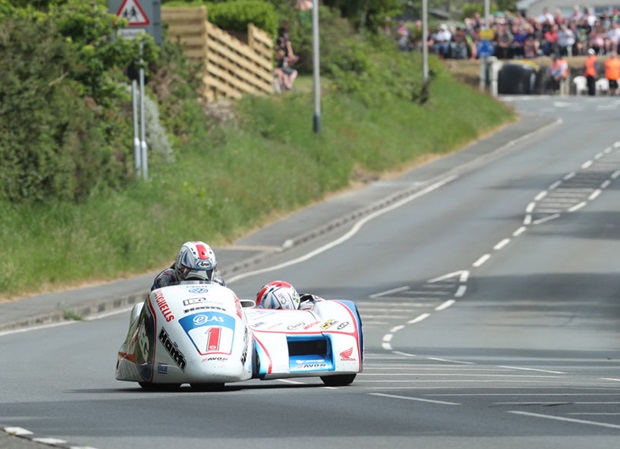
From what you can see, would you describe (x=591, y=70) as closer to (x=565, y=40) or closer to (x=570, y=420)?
(x=565, y=40)

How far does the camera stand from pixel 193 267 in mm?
17109

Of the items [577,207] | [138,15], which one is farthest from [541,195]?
[138,15]

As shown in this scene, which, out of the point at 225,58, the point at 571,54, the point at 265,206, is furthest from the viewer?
the point at 571,54

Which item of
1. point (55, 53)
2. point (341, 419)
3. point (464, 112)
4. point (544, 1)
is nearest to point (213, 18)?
point (464, 112)

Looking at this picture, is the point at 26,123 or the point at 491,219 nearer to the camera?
the point at 26,123

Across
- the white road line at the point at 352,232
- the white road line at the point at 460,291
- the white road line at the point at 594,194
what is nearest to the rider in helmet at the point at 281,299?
the white road line at the point at 460,291

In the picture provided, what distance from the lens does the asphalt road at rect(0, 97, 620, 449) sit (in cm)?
1278

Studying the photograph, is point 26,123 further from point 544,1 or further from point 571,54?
point 544,1

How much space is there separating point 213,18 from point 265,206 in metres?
15.6

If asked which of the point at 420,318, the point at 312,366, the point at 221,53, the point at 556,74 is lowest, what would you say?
the point at 420,318

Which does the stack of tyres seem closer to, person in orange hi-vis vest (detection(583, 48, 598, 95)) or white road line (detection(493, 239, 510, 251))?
person in orange hi-vis vest (detection(583, 48, 598, 95))

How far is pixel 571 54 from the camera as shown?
87.4m

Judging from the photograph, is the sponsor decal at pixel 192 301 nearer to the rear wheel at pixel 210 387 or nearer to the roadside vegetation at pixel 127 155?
the rear wheel at pixel 210 387

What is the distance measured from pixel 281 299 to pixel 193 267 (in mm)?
1247
